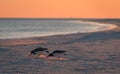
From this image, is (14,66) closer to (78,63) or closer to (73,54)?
(78,63)

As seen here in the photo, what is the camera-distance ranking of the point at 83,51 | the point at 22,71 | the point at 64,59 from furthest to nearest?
the point at 83,51, the point at 64,59, the point at 22,71

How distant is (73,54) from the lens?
20922 millimetres

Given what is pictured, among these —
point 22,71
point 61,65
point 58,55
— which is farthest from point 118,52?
point 22,71

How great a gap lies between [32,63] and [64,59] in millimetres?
1729

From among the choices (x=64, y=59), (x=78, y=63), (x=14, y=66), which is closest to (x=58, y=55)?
(x=64, y=59)

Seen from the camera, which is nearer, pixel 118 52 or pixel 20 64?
pixel 20 64

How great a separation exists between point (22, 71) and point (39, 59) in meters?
3.51

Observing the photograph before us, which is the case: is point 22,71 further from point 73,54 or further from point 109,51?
point 109,51

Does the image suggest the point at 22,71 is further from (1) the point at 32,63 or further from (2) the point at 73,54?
(2) the point at 73,54

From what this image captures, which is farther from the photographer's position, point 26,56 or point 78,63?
point 26,56

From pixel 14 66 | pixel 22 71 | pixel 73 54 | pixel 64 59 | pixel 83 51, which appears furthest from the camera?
pixel 83 51

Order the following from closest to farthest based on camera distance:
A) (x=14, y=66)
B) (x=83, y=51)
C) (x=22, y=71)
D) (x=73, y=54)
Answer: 1. (x=22, y=71)
2. (x=14, y=66)
3. (x=73, y=54)
4. (x=83, y=51)

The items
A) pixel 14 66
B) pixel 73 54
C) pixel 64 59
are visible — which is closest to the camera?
pixel 14 66

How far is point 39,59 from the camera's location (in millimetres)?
19047
